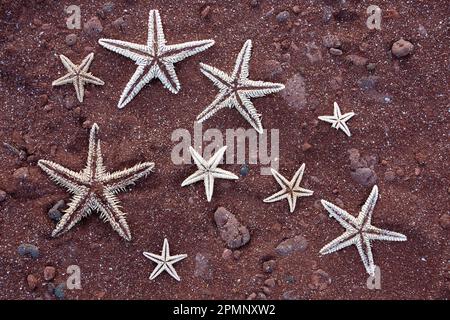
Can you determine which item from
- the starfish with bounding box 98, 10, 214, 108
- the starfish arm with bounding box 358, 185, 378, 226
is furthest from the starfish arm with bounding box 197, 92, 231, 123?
the starfish arm with bounding box 358, 185, 378, 226

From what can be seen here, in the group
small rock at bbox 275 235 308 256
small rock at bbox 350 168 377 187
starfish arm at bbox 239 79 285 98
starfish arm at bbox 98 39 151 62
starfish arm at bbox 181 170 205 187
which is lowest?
small rock at bbox 275 235 308 256

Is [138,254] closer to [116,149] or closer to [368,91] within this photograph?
[116,149]

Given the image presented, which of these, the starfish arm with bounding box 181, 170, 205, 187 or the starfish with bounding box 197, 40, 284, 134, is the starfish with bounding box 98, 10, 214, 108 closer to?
the starfish with bounding box 197, 40, 284, 134

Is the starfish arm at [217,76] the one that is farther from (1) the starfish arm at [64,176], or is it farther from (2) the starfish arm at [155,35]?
(1) the starfish arm at [64,176]

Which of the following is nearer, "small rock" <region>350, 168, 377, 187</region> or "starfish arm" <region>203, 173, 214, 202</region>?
"starfish arm" <region>203, 173, 214, 202</region>

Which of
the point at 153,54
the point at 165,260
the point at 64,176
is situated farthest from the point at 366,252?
the point at 64,176

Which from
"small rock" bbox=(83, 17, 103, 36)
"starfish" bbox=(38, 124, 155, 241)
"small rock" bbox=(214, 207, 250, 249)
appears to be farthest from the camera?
"small rock" bbox=(83, 17, 103, 36)

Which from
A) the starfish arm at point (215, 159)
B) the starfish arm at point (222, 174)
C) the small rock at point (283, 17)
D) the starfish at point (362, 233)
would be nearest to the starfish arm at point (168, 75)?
the starfish arm at point (215, 159)
